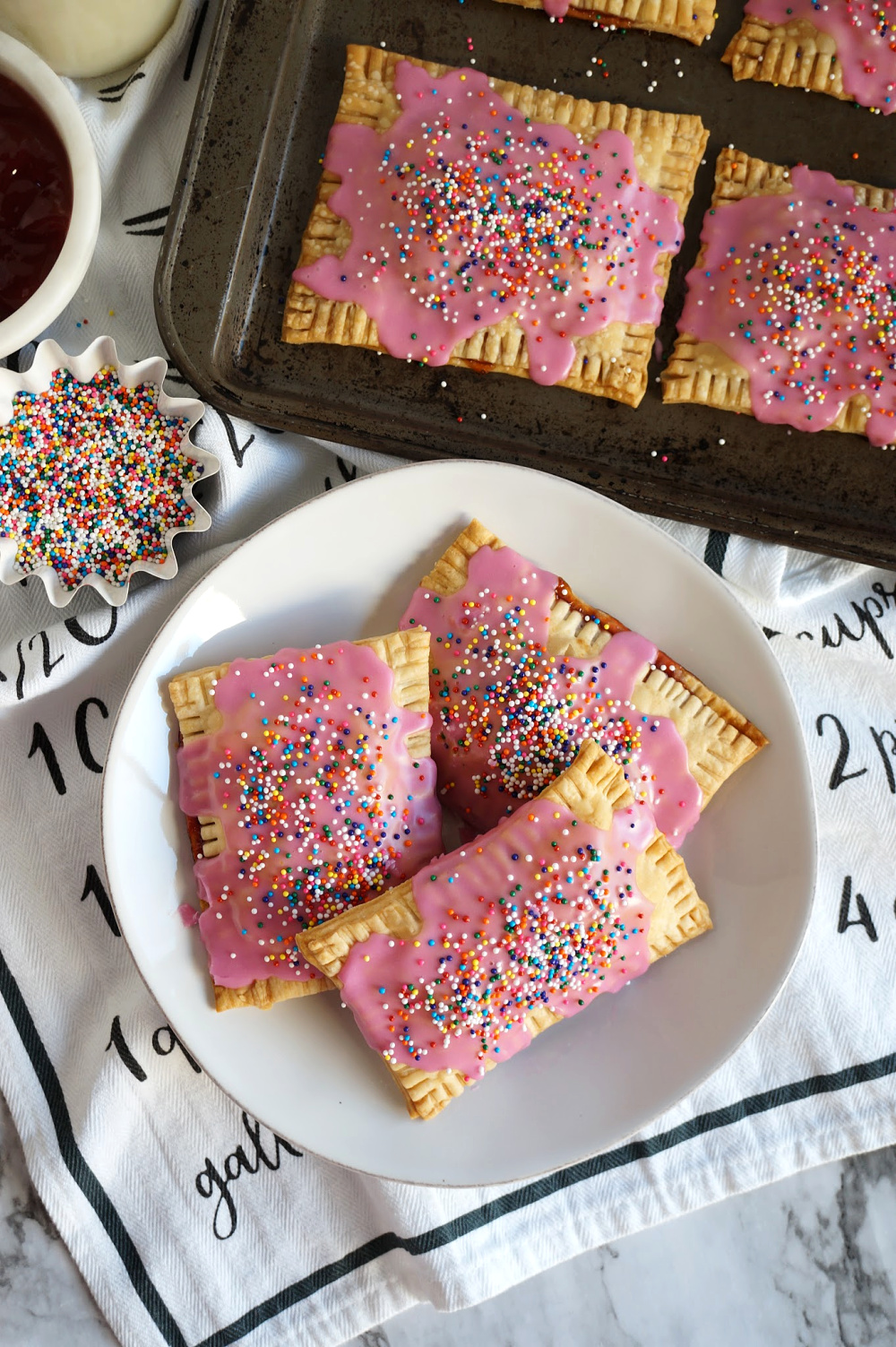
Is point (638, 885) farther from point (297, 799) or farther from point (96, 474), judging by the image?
point (96, 474)

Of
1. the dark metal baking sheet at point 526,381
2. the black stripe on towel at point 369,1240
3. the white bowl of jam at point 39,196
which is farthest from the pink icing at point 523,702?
the white bowl of jam at point 39,196

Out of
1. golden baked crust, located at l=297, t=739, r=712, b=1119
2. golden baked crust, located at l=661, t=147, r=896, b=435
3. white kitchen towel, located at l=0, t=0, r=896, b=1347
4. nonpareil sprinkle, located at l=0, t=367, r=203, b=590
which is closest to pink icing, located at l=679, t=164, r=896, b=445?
golden baked crust, located at l=661, t=147, r=896, b=435

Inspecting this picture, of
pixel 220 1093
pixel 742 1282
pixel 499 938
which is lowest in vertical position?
pixel 742 1282

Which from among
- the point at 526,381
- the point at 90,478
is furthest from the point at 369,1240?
the point at 526,381

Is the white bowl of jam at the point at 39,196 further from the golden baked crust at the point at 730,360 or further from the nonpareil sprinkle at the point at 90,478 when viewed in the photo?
the golden baked crust at the point at 730,360

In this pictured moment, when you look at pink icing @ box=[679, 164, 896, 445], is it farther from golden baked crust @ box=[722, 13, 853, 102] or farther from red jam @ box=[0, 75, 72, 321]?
red jam @ box=[0, 75, 72, 321]

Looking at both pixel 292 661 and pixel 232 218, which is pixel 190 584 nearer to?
pixel 292 661
